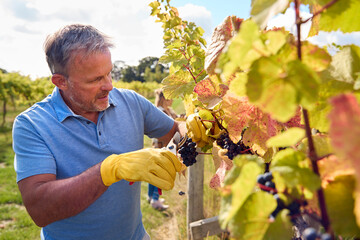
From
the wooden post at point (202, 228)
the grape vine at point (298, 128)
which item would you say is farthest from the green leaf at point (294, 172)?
the wooden post at point (202, 228)

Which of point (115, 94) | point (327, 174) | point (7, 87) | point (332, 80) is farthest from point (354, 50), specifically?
point (7, 87)

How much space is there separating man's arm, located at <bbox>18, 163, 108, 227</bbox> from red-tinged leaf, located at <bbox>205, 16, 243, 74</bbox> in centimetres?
101

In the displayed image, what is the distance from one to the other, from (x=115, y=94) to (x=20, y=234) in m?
3.94

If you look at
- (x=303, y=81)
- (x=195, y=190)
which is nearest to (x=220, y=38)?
(x=303, y=81)

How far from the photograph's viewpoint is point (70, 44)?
6.22ft

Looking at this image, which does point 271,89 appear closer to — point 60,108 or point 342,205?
point 342,205

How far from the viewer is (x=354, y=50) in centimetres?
45

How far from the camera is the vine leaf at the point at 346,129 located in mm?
262

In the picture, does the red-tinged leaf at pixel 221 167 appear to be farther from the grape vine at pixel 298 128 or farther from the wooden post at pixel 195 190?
the wooden post at pixel 195 190

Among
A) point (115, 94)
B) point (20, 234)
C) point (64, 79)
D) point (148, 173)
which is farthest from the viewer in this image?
point (20, 234)

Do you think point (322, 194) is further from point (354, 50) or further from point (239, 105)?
point (239, 105)

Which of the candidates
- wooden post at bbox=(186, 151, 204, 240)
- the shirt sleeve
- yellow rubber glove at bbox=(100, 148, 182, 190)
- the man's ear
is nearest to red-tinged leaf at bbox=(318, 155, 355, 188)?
yellow rubber glove at bbox=(100, 148, 182, 190)

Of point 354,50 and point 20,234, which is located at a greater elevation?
point 354,50

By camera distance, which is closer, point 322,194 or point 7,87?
point 322,194
